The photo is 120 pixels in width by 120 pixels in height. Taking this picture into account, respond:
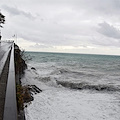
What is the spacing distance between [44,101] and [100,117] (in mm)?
3549

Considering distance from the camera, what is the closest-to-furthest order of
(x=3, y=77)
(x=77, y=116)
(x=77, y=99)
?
(x=3, y=77)
(x=77, y=116)
(x=77, y=99)

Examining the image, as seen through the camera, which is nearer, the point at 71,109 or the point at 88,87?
the point at 71,109

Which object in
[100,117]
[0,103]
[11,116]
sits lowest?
[100,117]

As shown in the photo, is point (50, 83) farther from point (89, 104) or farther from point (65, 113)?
point (65, 113)

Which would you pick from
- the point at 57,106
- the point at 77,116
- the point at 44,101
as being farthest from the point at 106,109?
the point at 44,101

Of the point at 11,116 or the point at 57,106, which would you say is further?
the point at 57,106

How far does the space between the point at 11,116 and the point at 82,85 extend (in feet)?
47.4

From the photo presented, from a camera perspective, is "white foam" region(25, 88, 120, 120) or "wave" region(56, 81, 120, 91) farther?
"wave" region(56, 81, 120, 91)

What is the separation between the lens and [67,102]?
10.6 m

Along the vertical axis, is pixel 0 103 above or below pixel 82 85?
above

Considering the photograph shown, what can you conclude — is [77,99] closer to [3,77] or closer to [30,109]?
[30,109]

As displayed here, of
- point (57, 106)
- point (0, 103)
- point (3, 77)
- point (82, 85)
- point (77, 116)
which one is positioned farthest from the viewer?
point (82, 85)

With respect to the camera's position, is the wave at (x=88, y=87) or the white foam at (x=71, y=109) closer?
the white foam at (x=71, y=109)

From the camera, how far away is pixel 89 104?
1055cm
